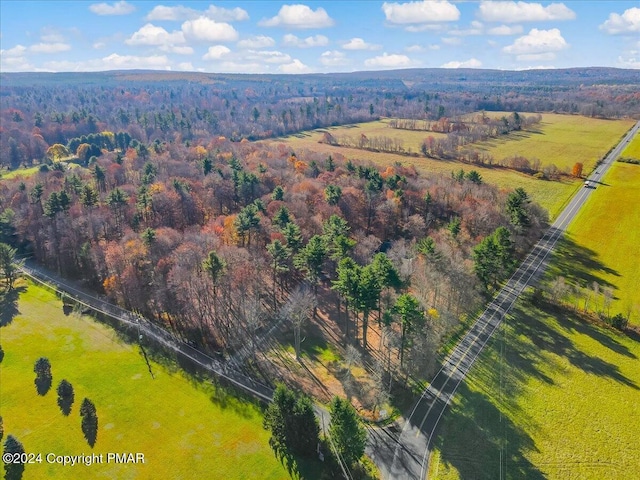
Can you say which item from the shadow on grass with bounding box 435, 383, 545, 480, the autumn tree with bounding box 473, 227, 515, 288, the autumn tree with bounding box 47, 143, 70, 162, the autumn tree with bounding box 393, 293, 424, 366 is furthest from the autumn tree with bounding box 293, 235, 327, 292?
the autumn tree with bounding box 47, 143, 70, 162

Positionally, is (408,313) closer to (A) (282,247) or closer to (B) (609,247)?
(A) (282,247)

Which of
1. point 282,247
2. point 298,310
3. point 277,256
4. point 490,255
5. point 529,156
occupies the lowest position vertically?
point 298,310

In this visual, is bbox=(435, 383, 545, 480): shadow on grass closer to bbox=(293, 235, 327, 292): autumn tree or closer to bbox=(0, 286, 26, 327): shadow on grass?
bbox=(293, 235, 327, 292): autumn tree

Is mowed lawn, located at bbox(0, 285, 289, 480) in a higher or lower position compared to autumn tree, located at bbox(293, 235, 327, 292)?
lower

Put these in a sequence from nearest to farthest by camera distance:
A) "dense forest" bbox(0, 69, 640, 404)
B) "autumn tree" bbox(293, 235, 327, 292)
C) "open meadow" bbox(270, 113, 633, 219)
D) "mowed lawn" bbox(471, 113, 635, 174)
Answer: "dense forest" bbox(0, 69, 640, 404) → "autumn tree" bbox(293, 235, 327, 292) → "open meadow" bbox(270, 113, 633, 219) → "mowed lawn" bbox(471, 113, 635, 174)

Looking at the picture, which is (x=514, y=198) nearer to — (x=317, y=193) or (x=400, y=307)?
(x=317, y=193)

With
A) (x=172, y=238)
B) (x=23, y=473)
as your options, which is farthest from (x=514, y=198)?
(x=23, y=473)

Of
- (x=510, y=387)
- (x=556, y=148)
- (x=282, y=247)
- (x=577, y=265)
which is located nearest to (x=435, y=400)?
(x=510, y=387)
